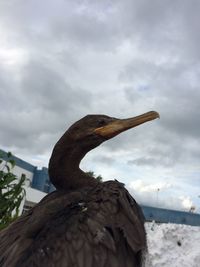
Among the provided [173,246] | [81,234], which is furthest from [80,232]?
[173,246]

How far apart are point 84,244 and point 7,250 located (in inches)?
22.9

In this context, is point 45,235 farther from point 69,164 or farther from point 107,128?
point 107,128

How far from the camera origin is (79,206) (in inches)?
131

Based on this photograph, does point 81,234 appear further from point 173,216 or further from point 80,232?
point 173,216

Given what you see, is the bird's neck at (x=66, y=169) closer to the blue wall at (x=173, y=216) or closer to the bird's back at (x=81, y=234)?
the bird's back at (x=81, y=234)

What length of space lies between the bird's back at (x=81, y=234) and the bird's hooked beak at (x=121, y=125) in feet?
2.43

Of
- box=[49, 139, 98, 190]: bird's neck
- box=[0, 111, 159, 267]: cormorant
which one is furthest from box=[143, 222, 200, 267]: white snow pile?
box=[0, 111, 159, 267]: cormorant

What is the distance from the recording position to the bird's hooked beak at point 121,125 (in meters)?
4.04

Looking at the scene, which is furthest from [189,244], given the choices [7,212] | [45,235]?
[45,235]

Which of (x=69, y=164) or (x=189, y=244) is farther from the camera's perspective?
(x=189, y=244)

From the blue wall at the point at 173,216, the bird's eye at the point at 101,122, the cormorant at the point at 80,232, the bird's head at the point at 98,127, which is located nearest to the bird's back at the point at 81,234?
the cormorant at the point at 80,232

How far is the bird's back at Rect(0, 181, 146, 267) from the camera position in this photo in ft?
9.87

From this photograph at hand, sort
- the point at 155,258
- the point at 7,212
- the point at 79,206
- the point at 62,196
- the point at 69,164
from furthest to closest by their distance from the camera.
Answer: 1. the point at 7,212
2. the point at 155,258
3. the point at 69,164
4. the point at 62,196
5. the point at 79,206

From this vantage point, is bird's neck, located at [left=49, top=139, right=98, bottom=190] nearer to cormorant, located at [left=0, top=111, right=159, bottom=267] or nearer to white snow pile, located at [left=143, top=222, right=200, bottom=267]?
cormorant, located at [left=0, top=111, right=159, bottom=267]
